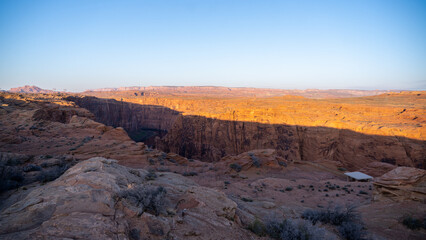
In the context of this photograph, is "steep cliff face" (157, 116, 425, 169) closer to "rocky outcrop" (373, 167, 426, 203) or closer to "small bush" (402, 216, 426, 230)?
"rocky outcrop" (373, 167, 426, 203)

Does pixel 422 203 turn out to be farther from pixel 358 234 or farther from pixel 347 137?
pixel 347 137

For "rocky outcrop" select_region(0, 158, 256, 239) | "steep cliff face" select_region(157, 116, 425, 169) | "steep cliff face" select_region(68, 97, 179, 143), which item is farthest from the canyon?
"steep cliff face" select_region(68, 97, 179, 143)

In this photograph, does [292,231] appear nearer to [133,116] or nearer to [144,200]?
[144,200]

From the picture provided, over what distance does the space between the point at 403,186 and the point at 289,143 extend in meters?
20.0

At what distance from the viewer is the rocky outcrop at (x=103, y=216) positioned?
283 cm

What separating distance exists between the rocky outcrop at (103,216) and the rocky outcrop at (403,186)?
6.98m

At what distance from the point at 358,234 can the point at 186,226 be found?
4.74m

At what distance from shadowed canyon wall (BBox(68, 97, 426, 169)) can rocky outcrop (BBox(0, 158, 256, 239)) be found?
2130 centimetres

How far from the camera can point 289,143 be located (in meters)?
27.5

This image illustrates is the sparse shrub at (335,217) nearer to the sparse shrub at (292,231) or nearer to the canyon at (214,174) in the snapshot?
the canyon at (214,174)

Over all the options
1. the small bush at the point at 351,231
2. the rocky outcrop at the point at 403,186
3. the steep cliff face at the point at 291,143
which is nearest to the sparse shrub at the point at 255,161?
the rocky outcrop at the point at 403,186

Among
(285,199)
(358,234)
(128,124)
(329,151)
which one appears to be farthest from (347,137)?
(128,124)

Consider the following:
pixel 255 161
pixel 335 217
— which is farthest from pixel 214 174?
pixel 335 217

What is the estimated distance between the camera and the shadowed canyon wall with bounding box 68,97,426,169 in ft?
67.2
